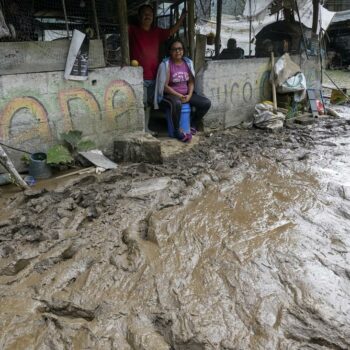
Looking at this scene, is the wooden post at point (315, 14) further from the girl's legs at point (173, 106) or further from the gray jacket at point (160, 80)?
the girl's legs at point (173, 106)

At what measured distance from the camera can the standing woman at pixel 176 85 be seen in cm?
588

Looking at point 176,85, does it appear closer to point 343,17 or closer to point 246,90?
point 246,90

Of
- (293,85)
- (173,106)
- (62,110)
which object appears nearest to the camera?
(62,110)

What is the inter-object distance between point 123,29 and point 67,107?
58.9 inches

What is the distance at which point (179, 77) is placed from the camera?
→ 19.8 feet

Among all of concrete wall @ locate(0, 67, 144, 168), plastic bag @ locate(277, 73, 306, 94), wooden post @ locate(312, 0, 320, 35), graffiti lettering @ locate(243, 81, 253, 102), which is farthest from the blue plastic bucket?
wooden post @ locate(312, 0, 320, 35)

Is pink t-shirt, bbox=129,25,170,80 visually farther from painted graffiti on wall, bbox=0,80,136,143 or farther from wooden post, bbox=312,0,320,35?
wooden post, bbox=312,0,320,35

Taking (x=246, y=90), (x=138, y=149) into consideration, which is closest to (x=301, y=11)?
(x=246, y=90)

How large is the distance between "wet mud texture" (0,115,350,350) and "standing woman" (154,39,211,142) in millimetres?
1527

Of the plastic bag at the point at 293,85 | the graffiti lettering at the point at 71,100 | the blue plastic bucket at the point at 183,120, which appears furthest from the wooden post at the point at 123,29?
the plastic bag at the point at 293,85

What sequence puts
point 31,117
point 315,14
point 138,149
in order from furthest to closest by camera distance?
point 315,14
point 138,149
point 31,117

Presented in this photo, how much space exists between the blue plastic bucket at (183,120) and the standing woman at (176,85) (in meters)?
0.07

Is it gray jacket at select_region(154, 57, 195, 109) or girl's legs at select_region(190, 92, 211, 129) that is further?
girl's legs at select_region(190, 92, 211, 129)

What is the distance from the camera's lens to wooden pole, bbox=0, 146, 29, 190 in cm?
396
